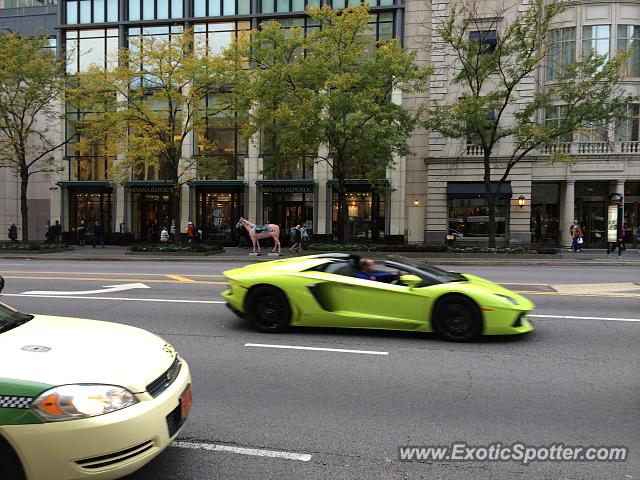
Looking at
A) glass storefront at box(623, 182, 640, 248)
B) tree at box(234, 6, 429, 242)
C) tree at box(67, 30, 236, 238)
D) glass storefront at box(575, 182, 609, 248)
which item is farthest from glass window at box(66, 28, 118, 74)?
glass storefront at box(623, 182, 640, 248)

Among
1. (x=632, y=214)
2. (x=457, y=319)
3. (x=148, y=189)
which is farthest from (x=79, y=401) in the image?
(x=632, y=214)

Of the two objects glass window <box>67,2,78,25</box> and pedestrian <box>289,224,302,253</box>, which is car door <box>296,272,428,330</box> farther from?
glass window <box>67,2,78,25</box>

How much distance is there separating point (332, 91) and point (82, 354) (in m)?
20.1

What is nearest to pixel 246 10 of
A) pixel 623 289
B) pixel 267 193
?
pixel 267 193

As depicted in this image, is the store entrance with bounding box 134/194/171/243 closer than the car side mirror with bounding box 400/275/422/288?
No

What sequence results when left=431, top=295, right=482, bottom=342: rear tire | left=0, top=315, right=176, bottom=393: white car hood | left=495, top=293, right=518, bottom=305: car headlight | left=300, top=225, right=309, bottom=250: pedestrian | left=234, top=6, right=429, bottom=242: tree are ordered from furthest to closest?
left=300, top=225, right=309, bottom=250: pedestrian → left=234, top=6, right=429, bottom=242: tree → left=495, top=293, right=518, bottom=305: car headlight → left=431, top=295, right=482, bottom=342: rear tire → left=0, top=315, right=176, bottom=393: white car hood

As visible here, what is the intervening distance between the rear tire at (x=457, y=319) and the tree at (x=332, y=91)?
14699mm

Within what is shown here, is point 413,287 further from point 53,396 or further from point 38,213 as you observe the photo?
point 38,213

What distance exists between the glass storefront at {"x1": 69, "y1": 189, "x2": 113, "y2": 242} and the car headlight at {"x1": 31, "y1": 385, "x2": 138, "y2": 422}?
106ft

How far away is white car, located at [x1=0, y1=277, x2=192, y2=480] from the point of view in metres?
2.66

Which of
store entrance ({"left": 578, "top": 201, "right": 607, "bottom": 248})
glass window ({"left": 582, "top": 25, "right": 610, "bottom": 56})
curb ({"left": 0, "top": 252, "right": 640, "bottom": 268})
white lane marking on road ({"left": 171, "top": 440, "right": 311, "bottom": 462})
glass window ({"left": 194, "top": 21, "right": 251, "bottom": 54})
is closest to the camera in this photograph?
white lane marking on road ({"left": 171, "top": 440, "right": 311, "bottom": 462})

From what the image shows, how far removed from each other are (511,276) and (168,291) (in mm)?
10112

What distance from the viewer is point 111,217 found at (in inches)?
1287

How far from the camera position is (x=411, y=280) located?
7172 mm
